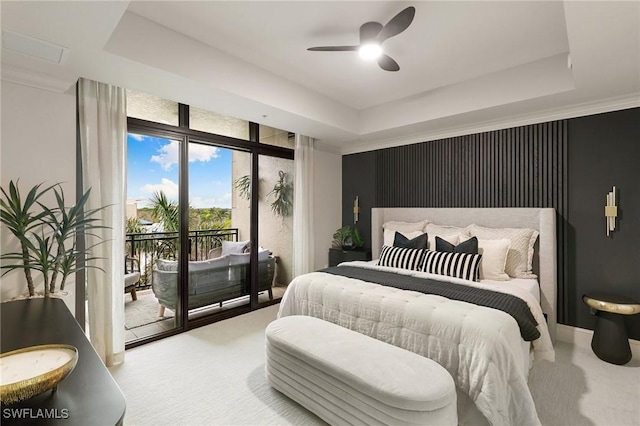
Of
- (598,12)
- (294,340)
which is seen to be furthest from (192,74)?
(598,12)

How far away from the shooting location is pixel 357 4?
7.07 feet

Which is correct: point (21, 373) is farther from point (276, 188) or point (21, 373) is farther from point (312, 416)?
point (276, 188)

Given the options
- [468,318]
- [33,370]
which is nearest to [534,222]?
[468,318]

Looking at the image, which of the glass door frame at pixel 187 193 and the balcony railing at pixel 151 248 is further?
the balcony railing at pixel 151 248

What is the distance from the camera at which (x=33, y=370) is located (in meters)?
0.90

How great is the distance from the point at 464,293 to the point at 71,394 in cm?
244

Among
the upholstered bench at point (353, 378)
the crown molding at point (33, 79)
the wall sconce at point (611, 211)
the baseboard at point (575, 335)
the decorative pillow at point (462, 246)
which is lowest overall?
the baseboard at point (575, 335)

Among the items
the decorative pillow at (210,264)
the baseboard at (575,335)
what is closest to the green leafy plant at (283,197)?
the decorative pillow at (210,264)

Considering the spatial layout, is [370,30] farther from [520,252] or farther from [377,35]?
[520,252]

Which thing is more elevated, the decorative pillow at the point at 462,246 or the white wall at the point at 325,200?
the white wall at the point at 325,200

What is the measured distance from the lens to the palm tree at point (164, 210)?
3625 mm

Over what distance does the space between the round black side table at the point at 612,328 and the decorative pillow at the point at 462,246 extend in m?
1.07

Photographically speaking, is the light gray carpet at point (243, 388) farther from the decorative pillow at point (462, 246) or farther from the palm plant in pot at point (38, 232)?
the decorative pillow at point (462, 246)

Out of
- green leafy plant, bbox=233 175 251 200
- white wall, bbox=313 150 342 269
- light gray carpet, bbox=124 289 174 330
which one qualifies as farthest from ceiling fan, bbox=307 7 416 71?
light gray carpet, bbox=124 289 174 330
